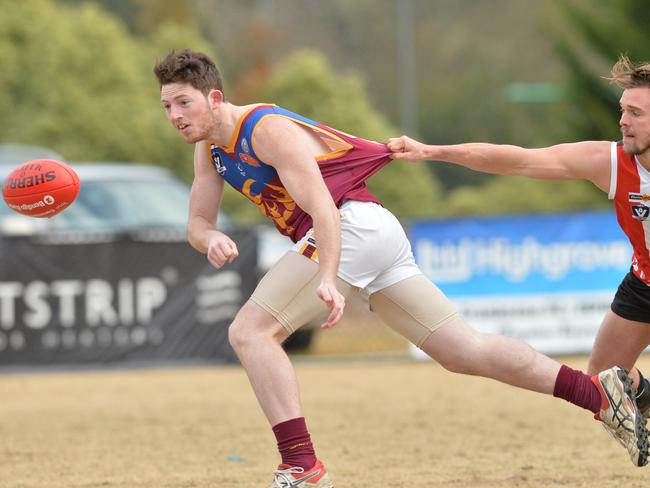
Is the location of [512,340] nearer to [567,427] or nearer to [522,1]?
[567,427]

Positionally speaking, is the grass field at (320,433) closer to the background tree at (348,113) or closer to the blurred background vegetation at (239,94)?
the blurred background vegetation at (239,94)

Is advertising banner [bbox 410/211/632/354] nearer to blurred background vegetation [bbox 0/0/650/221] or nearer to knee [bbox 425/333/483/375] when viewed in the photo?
knee [bbox 425/333/483/375]

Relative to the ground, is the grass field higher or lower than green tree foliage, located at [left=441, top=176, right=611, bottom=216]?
lower

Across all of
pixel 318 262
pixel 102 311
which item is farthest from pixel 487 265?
pixel 318 262

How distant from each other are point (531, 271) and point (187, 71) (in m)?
8.60

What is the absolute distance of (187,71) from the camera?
6.07 meters

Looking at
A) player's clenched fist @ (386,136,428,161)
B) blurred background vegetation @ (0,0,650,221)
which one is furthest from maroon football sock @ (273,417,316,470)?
blurred background vegetation @ (0,0,650,221)

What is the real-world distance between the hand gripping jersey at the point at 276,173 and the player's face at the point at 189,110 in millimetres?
147

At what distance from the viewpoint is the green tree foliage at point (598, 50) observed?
2947 cm

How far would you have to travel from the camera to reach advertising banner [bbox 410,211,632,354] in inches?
552

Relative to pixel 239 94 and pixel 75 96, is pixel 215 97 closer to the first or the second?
pixel 75 96

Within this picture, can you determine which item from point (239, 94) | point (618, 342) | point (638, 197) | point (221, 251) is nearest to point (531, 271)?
point (618, 342)

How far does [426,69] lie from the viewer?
212ft

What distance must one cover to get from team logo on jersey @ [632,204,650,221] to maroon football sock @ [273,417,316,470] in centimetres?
185
